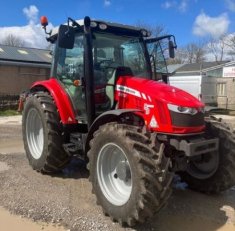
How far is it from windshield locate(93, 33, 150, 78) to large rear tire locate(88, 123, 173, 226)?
54.2 inches

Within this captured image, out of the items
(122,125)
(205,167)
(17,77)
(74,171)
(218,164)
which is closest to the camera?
(122,125)

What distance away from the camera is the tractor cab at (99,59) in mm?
5652

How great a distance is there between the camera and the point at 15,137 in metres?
11.3

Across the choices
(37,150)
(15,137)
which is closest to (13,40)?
(15,137)

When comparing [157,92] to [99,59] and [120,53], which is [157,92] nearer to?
[99,59]

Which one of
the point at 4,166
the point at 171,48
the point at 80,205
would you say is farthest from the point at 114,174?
the point at 4,166

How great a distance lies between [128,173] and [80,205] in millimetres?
885

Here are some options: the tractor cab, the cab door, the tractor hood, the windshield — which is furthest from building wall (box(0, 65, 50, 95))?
the tractor hood

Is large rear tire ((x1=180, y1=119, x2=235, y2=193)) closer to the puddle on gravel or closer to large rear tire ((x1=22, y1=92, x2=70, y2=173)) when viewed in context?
large rear tire ((x1=22, y1=92, x2=70, y2=173))

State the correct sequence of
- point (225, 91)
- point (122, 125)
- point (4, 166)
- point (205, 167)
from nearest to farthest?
1. point (122, 125)
2. point (205, 167)
3. point (4, 166)
4. point (225, 91)

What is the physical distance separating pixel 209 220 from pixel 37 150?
349 cm

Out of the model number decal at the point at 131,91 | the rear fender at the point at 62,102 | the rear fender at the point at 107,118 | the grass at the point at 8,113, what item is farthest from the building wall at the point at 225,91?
the rear fender at the point at 107,118

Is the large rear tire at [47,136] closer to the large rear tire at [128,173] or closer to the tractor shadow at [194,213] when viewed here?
the large rear tire at [128,173]

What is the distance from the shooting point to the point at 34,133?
726 cm
